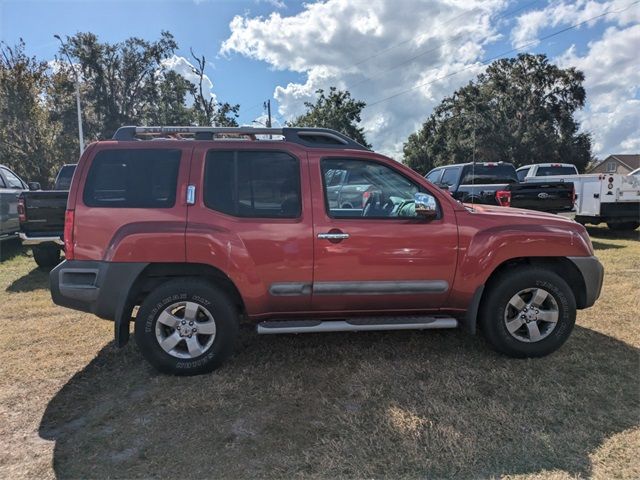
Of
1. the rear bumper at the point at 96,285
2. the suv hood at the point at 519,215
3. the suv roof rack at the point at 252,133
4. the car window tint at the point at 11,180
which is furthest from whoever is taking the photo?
the car window tint at the point at 11,180

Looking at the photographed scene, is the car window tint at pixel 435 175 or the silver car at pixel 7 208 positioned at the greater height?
the car window tint at pixel 435 175

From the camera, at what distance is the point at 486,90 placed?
44.1m

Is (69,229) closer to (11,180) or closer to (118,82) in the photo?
(11,180)

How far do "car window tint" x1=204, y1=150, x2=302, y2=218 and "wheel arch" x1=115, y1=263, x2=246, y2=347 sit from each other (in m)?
0.53

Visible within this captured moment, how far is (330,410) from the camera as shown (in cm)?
321

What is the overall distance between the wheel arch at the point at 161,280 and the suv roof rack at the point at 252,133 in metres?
1.10

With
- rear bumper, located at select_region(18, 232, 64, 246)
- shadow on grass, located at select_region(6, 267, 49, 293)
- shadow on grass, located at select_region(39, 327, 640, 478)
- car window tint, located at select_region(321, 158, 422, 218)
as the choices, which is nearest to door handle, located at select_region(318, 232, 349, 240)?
car window tint, located at select_region(321, 158, 422, 218)

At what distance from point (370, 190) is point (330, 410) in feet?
5.95

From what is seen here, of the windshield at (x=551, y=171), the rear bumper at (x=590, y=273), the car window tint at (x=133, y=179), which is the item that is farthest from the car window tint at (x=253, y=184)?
the windshield at (x=551, y=171)

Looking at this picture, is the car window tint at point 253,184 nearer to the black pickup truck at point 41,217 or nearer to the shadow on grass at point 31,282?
the black pickup truck at point 41,217

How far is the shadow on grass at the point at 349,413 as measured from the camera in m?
2.68

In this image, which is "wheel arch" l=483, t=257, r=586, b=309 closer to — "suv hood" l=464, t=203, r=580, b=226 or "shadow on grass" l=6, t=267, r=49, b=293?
"suv hood" l=464, t=203, r=580, b=226

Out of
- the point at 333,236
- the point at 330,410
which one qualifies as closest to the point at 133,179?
the point at 333,236

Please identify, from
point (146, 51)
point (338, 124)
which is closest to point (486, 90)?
point (338, 124)
